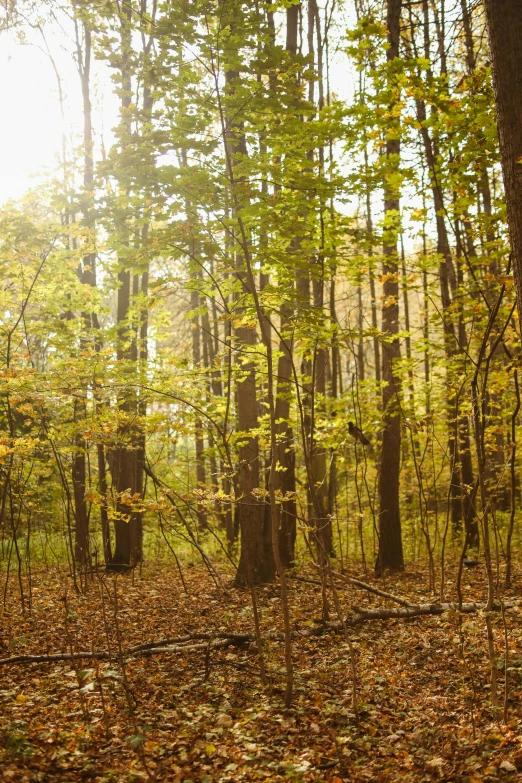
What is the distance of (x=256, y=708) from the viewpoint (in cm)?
469

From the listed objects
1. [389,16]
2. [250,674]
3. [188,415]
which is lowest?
[250,674]

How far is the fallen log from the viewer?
18.6 ft

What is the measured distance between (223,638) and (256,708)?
151 centimetres

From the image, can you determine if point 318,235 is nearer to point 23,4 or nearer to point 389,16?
point 389,16

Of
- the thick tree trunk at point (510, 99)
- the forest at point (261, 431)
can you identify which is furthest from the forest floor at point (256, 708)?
the thick tree trunk at point (510, 99)

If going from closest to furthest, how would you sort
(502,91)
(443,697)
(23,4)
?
1. (502,91)
2. (443,697)
3. (23,4)

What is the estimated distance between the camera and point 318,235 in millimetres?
7285

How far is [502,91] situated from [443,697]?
4.68 metres

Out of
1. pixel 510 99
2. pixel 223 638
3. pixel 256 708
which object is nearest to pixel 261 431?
pixel 223 638

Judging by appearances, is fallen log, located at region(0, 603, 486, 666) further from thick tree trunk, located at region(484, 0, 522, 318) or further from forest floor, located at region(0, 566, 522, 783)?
thick tree trunk, located at region(484, 0, 522, 318)

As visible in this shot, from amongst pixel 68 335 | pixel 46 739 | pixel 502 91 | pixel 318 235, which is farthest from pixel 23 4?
pixel 46 739

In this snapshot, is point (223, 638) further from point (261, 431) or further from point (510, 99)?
point (510, 99)

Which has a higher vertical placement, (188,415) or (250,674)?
(188,415)

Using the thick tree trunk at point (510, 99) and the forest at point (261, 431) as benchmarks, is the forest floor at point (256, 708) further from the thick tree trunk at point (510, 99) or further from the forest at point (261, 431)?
the thick tree trunk at point (510, 99)
